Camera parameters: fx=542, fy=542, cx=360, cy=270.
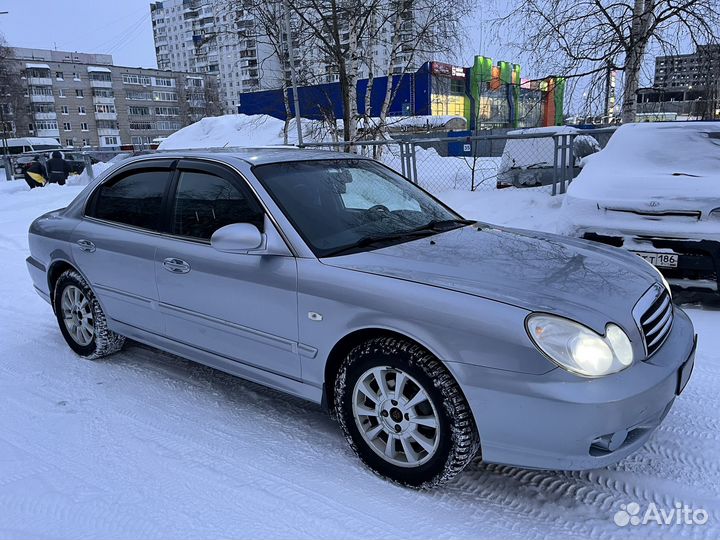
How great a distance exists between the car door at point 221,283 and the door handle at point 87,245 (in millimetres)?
822

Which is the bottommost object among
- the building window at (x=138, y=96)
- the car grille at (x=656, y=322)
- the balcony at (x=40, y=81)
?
the car grille at (x=656, y=322)

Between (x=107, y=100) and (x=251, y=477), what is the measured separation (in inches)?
3686

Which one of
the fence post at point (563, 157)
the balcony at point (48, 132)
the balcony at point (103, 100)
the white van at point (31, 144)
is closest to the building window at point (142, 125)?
the balcony at point (103, 100)

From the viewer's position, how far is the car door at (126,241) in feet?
11.7

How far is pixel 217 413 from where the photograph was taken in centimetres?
333

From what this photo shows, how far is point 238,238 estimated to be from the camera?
283 centimetres

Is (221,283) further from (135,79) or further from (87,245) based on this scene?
(135,79)

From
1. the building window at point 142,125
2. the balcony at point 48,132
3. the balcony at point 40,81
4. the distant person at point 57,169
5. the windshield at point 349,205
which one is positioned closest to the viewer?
the windshield at point 349,205

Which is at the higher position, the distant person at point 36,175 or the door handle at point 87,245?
the distant person at point 36,175

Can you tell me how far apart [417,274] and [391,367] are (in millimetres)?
Answer: 445

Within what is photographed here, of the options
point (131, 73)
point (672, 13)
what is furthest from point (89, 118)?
point (672, 13)

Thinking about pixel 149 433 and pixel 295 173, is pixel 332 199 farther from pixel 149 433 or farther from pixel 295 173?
pixel 149 433

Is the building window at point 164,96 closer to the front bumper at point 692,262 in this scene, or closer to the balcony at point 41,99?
the balcony at point 41,99

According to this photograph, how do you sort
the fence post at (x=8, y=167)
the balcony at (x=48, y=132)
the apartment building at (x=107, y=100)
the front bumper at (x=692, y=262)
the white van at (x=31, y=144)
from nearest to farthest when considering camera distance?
the front bumper at (x=692, y=262) < the fence post at (x=8, y=167) < the white van at (x=31, y=144) < the balcony at (x=48, y=132) < the apartment building at (x=107, y=100)
